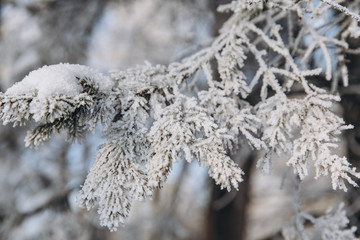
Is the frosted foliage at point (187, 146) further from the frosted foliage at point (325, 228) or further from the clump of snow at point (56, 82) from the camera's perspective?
the frosted foliage at point (325, 228)

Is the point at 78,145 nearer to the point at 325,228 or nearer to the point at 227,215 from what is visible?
the point at 325,228

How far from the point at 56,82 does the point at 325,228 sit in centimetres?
159

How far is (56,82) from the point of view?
1035 millimetres

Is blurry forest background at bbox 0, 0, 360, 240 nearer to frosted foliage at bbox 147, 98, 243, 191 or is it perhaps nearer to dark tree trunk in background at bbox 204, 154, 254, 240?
dark tree trunk in background at bbox 204, 154, 254, 240

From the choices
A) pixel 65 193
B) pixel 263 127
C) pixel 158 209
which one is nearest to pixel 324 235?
pixel 263 127

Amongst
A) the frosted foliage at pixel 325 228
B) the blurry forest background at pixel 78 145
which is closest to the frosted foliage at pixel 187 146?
the blurry forest background at pixel 78 145

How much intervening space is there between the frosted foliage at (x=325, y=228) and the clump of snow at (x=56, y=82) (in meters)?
1.29

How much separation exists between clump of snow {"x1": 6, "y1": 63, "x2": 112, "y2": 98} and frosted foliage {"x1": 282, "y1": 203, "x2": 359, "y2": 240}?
1290 mm

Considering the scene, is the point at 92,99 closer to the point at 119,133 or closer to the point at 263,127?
the point at 119,133

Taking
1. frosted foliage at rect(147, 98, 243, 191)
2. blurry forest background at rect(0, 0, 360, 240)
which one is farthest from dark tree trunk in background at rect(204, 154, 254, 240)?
frosted foliage at rect(147, 98, 243, 191)

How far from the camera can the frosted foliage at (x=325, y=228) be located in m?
1.65

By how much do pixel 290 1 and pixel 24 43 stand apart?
4960 mm

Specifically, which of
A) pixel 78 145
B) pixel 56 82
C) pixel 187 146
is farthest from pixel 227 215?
pixel 56 82

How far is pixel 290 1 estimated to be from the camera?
4.37ft
